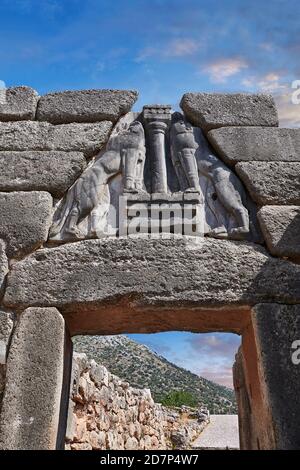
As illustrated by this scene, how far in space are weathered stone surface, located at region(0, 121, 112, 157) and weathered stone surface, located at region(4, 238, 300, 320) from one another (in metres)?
0.94

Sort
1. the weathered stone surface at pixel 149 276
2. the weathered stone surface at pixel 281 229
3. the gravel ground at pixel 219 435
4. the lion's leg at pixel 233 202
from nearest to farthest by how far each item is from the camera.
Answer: the weathered stone surface at pixel 149 276, the weathered stone surface at pixel 281 229, the lion's leg at pixel 233 202, the gravel ground at pixel 219 435

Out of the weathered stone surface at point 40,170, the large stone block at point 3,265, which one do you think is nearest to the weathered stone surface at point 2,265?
the large stone block at point 3,265

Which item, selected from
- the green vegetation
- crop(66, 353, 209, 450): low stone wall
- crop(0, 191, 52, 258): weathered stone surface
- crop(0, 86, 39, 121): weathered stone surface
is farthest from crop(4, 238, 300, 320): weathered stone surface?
the green vegetation

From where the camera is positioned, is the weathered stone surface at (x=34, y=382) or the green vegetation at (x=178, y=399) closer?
the weathered stone surface at (x=34, y=382)

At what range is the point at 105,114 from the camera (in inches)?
169

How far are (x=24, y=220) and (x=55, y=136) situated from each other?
0.85 metres

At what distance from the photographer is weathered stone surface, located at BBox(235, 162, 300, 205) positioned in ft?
12.9

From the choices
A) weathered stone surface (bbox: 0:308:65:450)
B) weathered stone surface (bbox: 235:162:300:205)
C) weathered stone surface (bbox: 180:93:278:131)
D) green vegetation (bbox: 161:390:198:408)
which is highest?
green vegetation (bbox: 161:390:198:408)

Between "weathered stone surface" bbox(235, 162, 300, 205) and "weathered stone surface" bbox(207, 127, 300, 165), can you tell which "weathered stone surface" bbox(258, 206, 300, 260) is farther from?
"weathered stone surface" bbox(207, 127, 300, 165)

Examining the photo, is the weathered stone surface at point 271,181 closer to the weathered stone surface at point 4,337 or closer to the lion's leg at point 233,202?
the lion's leg at point 233,202

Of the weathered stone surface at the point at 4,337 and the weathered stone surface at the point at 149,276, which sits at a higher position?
the weathered stone surface at the point at 149,276

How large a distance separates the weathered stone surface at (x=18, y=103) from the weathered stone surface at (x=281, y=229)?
2.26 m

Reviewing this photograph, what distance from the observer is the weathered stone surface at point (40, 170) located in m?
3.99
